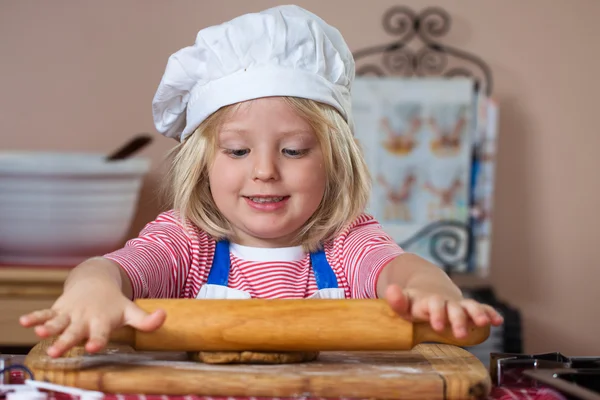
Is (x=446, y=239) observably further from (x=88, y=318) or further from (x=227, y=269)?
(x=88, y=318)

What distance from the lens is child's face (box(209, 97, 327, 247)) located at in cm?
84

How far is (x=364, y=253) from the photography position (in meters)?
0.89

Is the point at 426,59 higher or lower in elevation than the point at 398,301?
higher

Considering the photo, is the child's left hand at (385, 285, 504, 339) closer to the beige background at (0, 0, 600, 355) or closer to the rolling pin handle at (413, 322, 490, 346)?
the rolling pin handle at (413, 322, 490, 346)

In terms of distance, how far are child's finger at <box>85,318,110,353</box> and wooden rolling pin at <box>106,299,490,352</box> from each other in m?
0.02

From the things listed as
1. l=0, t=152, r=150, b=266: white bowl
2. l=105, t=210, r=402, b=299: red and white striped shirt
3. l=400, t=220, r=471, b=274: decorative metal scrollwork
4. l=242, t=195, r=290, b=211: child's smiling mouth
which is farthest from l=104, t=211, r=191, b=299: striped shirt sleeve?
l=400, t=220, r=471, b=274: decorative metal scrollwork

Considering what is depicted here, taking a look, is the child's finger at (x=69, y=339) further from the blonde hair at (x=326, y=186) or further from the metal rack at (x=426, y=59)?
the metal rack at (x=426, y=59)

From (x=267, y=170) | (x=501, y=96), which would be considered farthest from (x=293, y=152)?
(x=501, y=96)

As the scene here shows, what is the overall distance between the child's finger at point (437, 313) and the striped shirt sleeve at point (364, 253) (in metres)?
0.22

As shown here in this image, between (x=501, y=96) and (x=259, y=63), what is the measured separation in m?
1.47

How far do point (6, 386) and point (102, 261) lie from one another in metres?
0.21

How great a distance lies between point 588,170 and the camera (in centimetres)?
221

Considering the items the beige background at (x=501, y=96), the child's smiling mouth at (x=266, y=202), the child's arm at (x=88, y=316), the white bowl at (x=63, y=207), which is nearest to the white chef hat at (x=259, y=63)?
the child's smiling mouth at (x=266, y=202)

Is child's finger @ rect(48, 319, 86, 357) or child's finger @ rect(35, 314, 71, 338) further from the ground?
child's finger @ rect(35, 314, 71, 338)
